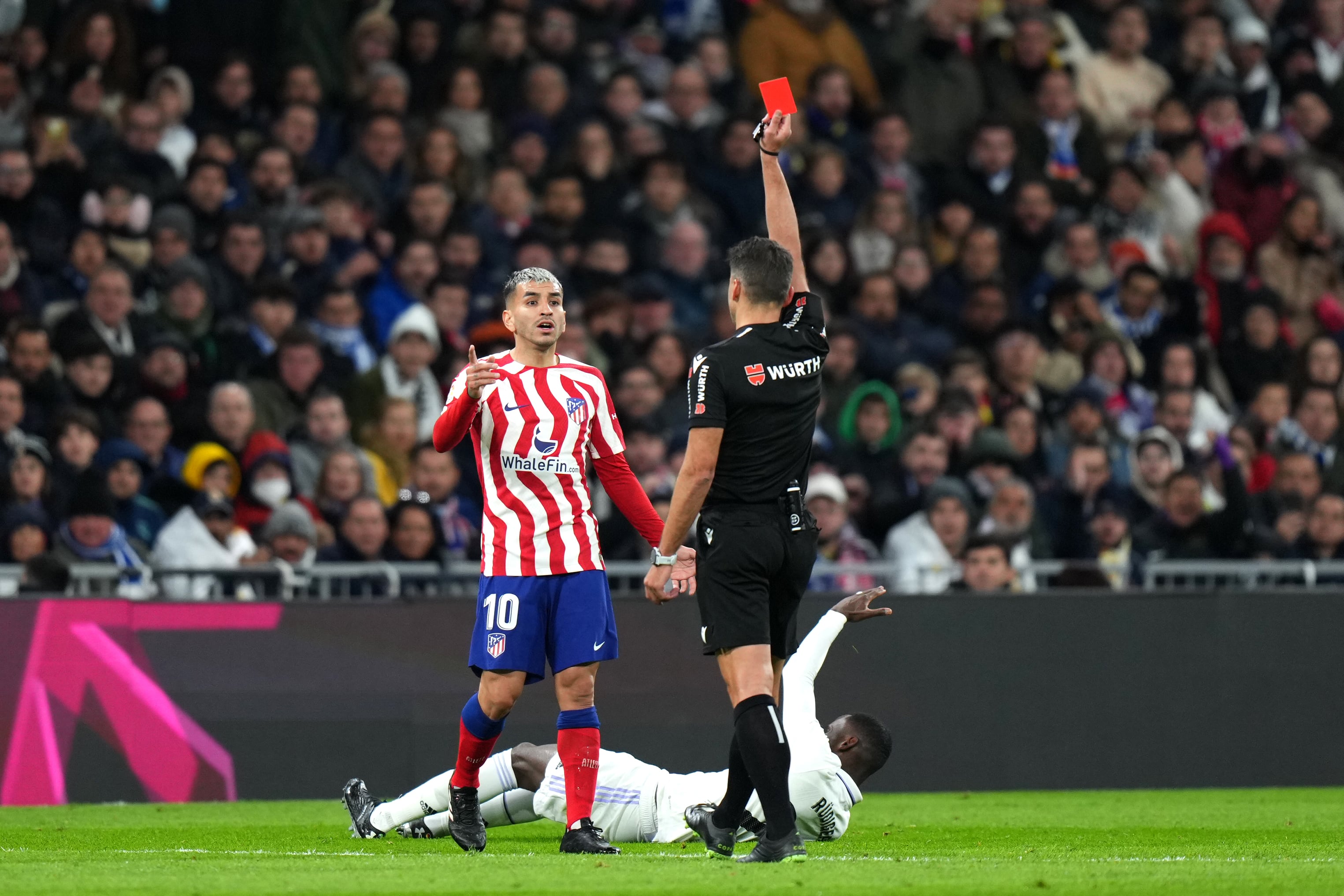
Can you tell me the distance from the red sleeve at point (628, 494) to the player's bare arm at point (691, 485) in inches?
29.2

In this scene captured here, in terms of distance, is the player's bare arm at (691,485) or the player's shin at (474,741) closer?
the player's bare arm at (691,485)

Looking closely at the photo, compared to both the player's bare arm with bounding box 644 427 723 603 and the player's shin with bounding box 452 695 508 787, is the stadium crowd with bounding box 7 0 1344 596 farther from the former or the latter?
the player's bare arm with bounding box 644 427 723 603

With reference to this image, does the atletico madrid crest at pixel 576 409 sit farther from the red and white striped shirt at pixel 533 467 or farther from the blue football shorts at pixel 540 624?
the blue football shorts at pixel 540 624

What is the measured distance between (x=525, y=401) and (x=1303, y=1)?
1423 cm

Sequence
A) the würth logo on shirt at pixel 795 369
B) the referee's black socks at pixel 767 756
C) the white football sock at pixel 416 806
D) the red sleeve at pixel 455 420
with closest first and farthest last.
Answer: the referee's black socks at pixel 767 756 < the würth logo on shirt at pixel 795 369 < the red sleeve at pixel 455 420 < the white football sock at pixel 416 806

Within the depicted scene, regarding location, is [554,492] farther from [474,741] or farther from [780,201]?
[780,201]

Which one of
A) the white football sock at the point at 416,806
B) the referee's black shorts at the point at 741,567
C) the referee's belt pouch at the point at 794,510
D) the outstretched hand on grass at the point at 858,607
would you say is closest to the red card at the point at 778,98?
the referee's belt pouch at the point at 794,510

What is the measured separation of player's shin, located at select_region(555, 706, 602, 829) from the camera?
804 cm

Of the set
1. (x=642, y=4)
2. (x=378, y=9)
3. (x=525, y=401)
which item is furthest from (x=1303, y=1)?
(x=525, y=401)

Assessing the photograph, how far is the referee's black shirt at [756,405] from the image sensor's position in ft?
24.3

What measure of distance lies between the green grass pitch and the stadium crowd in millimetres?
1851

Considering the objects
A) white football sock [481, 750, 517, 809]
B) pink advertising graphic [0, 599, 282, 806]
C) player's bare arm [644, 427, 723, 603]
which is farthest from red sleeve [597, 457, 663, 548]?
pink advertising graphic [0, 599, 282, 806]

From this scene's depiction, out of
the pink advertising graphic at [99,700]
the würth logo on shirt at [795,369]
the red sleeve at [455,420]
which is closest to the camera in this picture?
the würth logo on shirt at [795,369]

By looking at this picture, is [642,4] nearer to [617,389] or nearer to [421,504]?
[617,389]
